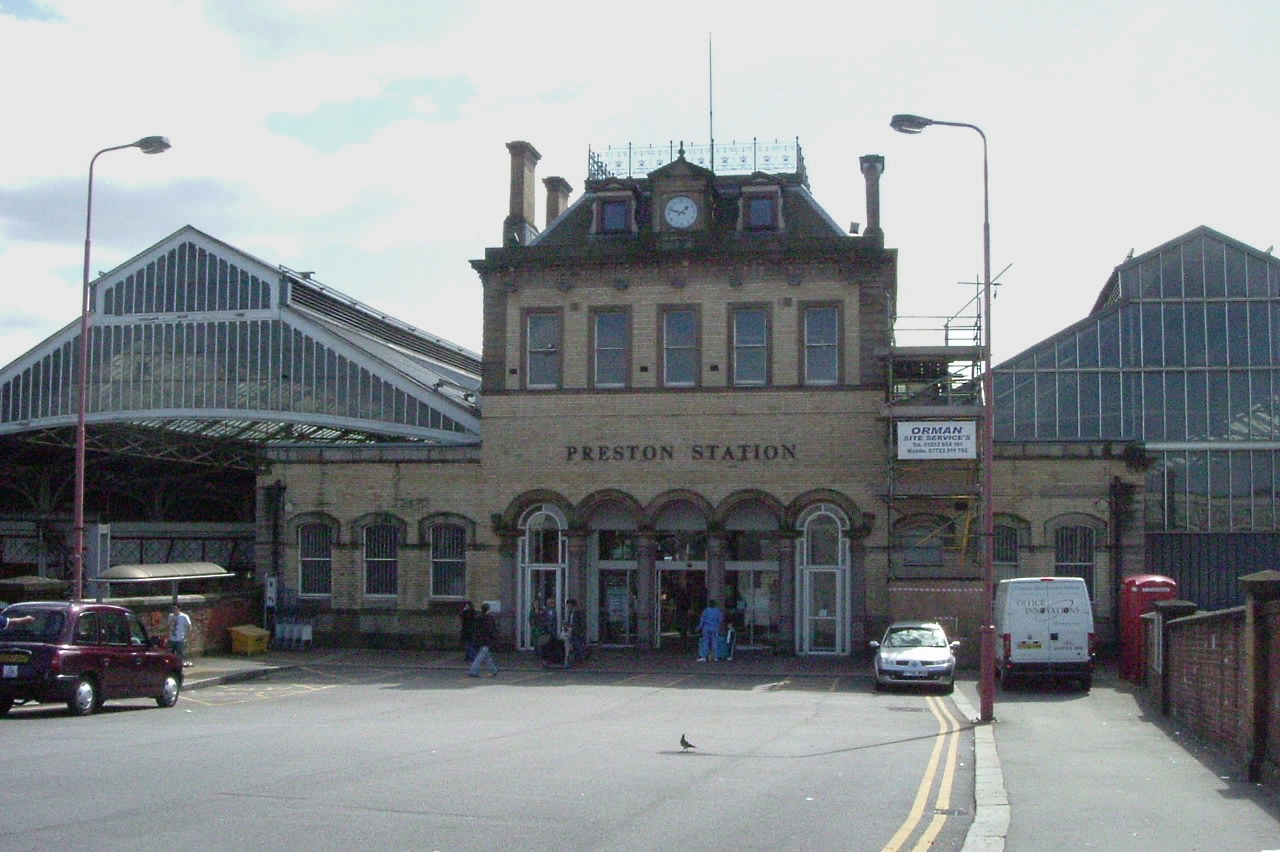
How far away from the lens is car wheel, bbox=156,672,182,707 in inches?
902

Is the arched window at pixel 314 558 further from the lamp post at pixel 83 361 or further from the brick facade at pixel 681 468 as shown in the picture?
the lamp post at pixel 83 361

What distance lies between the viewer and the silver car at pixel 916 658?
2681 cm

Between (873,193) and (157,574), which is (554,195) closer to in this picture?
(873,193)

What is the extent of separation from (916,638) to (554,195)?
20930mm

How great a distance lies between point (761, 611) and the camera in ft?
117

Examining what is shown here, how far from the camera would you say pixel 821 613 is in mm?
35125

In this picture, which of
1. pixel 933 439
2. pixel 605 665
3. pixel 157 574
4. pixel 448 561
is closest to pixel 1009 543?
pixel 933 439

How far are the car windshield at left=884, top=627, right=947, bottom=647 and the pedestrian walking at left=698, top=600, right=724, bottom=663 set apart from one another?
6.11 meters

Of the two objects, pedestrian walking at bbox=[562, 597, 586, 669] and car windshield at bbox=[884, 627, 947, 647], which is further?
pedestrian walking at bbox=[562, 597, 586, 669]

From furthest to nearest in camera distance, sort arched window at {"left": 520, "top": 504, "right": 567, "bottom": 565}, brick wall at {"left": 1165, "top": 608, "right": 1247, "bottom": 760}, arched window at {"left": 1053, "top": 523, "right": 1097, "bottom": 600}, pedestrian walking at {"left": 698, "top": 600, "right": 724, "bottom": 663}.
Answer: arched window at {"left": 520, "top": 504, "right": 567, "bottom": 565} < arched window at {"left": 1053, "top": 523, "right": 1097, "bottom": 600} < pedestrian walking at {"left": 698, "top": 600, "right": 724, "bottom": 663} < brick wall at {"left": 1165, "top": 608, "right": 1247, "bottom": 760}

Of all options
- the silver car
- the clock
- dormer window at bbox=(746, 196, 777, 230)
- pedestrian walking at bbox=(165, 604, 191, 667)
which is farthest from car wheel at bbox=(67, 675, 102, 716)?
dormer window at bbox=(746, 196, 777, 230)

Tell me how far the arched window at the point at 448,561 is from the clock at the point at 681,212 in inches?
389

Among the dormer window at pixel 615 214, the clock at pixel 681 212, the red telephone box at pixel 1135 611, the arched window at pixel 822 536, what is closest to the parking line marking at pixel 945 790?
the red telephone box at pixel 1135 611

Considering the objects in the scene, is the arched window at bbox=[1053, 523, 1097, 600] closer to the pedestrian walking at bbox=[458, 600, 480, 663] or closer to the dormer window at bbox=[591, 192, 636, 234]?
the dormer window at bbox=[591, 192, 636, 234]
